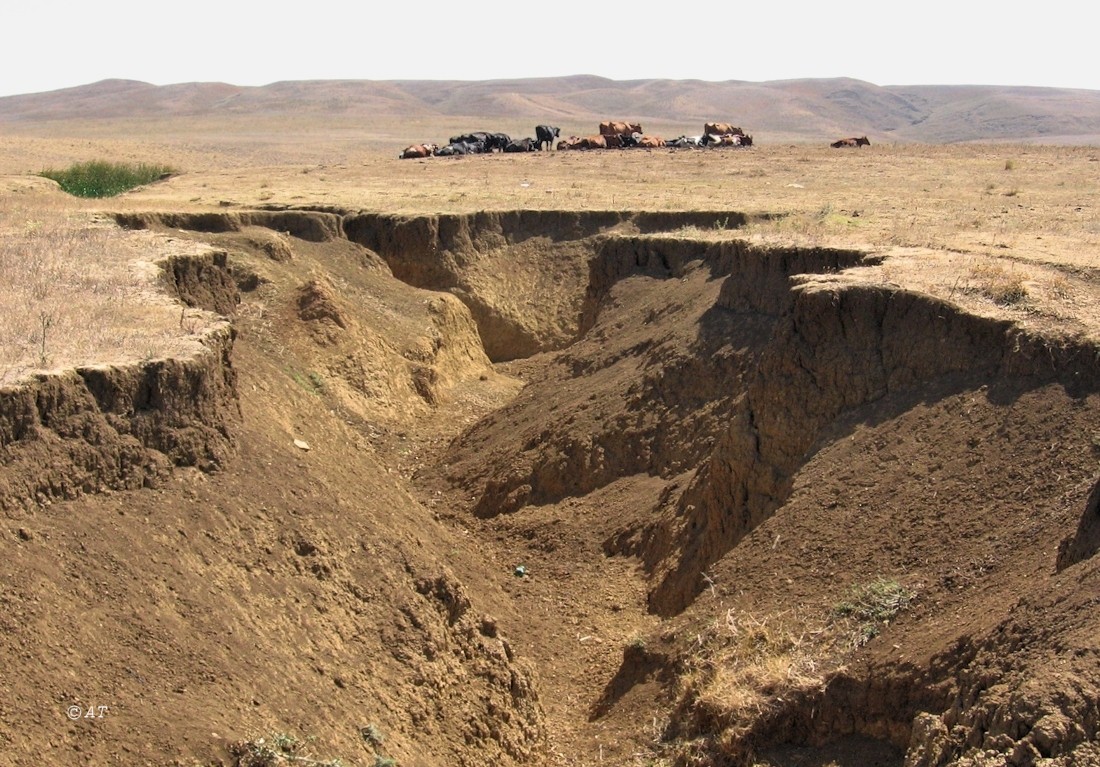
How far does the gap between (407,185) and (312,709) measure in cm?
2645

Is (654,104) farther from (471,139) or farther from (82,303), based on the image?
(82,303)

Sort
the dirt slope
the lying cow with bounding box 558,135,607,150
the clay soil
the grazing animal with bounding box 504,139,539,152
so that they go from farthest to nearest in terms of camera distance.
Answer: the grazing animal with bounding box 504,139,539,152, the lying cow with bounding box 558,135,607,150, the clay soil, the dirt slope

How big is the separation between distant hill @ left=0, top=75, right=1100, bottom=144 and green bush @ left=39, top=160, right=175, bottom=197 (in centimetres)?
5665

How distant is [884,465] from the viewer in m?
11.0

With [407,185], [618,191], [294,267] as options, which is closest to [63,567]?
[294,267]

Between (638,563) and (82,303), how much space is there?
615 centimetres

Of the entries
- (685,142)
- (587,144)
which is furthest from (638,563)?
(685,142)

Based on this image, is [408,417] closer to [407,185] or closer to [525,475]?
[525,475]

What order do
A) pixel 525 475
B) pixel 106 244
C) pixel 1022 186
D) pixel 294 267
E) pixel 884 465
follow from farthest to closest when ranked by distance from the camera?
pixel 1022 186, pixel 294 267, pixel 106 244, pixel 525 475, pixel 884 465

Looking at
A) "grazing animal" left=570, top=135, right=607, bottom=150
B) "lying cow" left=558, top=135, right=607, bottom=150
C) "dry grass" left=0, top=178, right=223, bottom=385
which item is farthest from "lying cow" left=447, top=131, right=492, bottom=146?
"dry grass" left=0, top=178, right=223, bottom=385

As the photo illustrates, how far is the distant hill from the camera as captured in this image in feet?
351

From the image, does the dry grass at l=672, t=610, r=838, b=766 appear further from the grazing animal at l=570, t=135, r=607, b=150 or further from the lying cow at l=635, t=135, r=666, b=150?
the lying cow at l=635, t=135, r=666, b=150

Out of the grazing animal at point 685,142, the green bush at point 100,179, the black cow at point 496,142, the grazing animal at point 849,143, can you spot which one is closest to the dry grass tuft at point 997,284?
the green bush at point 100,179

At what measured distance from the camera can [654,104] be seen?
12294 centimetres
